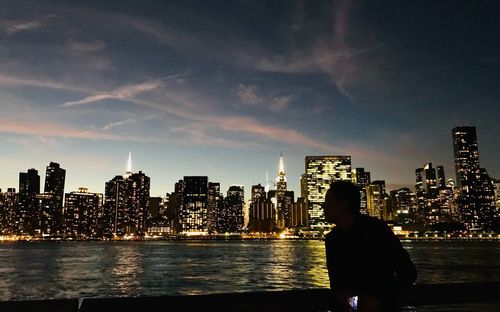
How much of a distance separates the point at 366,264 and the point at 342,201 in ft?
1.45

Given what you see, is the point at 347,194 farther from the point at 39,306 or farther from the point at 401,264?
the point at 39,306

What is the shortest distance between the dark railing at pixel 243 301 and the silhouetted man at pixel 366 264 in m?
0.71

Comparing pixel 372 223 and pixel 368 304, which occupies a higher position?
pixel 372 223

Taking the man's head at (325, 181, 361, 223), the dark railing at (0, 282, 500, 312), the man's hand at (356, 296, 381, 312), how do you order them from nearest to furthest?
the man's hand at (356, 296, 381, 312) → the man's head at (325, 181, 361, 223) → the dark railing at (0, 282, 500, 312)

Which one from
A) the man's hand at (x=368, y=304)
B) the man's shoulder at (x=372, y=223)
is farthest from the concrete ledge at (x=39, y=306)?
the man's shoulder at (x=372, y=223)

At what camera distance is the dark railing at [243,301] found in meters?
2.97

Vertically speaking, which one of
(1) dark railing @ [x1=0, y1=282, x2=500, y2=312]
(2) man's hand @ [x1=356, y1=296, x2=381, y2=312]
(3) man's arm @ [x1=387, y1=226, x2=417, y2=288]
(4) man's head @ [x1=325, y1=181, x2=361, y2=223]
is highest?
(4) man's head @ [x1=325, y1=181, x2=361, y2=223]

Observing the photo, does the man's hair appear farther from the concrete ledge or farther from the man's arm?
the concrete ledge

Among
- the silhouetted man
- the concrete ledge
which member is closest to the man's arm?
the silhouetted man

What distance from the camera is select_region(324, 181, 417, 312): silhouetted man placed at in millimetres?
2494

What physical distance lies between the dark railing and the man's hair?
0.94 metres

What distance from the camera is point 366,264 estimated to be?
2551 millimetres

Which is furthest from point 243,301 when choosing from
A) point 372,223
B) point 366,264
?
point 372,223

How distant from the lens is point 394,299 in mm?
2512
